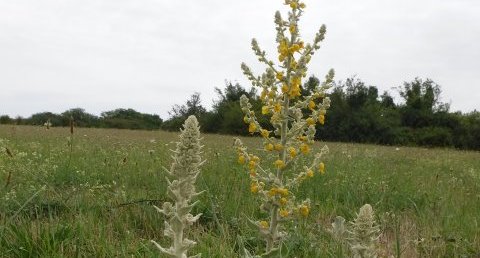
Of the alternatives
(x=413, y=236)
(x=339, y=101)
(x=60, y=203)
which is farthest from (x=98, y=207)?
(x=339, y=101)

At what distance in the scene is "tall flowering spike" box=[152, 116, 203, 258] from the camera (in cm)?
145

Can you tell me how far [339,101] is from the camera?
55.5 meters

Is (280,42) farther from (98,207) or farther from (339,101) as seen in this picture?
(339,101)

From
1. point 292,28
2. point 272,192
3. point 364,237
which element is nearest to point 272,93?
point 292,28

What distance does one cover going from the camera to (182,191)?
149 centimetres

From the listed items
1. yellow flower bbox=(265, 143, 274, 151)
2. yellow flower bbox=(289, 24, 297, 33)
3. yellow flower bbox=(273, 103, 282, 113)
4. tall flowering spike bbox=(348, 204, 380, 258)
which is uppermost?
yellow flower bbox=(289, 24, 297, 33)

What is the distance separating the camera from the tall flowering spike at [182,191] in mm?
1446

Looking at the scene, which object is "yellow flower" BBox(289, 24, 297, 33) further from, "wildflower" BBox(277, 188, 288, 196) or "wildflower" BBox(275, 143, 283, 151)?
"wildflower" BBox(277, 188, 288, 196)

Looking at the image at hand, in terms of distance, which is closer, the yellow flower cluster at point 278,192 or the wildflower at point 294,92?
the yellow flower cluster at point 278,192

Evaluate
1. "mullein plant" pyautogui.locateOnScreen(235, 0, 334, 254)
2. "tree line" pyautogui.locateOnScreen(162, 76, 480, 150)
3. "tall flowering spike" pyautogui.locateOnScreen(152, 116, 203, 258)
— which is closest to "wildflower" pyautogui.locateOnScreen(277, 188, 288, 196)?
"mullein plant" pyautogui.locateOnScreen(235, 0, 334, 254)

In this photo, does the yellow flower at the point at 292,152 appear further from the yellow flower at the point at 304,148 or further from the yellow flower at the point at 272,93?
the yellow flower at the point at 272,93

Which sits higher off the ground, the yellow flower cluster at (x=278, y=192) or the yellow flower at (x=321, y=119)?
the yellow flower at (x=321, y=119)

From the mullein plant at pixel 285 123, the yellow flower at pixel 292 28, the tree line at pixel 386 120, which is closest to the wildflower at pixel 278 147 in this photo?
the mullein plant at pixel 285 123

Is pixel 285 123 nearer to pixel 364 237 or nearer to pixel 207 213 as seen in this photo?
pixel 364 237
